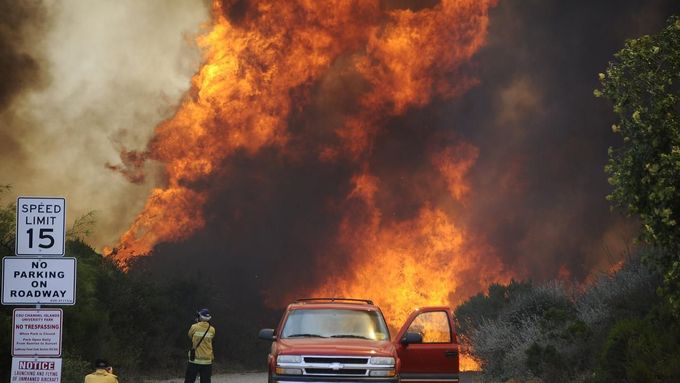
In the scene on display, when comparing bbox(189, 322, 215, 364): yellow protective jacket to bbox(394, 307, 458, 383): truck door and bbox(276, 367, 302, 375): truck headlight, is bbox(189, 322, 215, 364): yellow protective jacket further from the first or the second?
bbox(276, 367, 302, 375): truck headlight

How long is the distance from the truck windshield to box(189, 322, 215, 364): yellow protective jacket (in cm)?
353

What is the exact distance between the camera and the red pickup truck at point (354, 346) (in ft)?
51.4

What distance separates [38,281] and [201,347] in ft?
23.5

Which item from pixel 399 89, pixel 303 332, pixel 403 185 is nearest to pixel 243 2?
pixel 399 89

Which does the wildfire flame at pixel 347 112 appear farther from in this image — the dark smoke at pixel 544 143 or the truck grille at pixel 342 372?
the truck grille at pixel 342 372

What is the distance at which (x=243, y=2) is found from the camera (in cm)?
6269

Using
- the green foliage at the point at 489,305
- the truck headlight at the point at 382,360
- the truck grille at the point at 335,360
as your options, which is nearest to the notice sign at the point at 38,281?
the truck grille at the point at 335,360

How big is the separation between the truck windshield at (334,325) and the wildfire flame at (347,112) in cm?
4014

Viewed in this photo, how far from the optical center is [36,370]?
13.4 m

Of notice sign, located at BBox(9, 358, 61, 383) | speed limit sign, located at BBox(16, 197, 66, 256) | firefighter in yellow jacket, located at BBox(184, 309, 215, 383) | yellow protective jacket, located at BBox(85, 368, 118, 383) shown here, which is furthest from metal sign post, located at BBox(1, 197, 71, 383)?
firefighter in yellow jacket, located at BBox(184, 309, 215, 383)

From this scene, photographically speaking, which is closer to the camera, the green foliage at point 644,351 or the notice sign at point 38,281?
the notice sign at point 38,281

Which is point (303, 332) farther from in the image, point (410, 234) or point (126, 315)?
point (410, 234)

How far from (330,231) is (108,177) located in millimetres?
14941

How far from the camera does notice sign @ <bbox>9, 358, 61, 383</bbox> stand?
13.3 m
